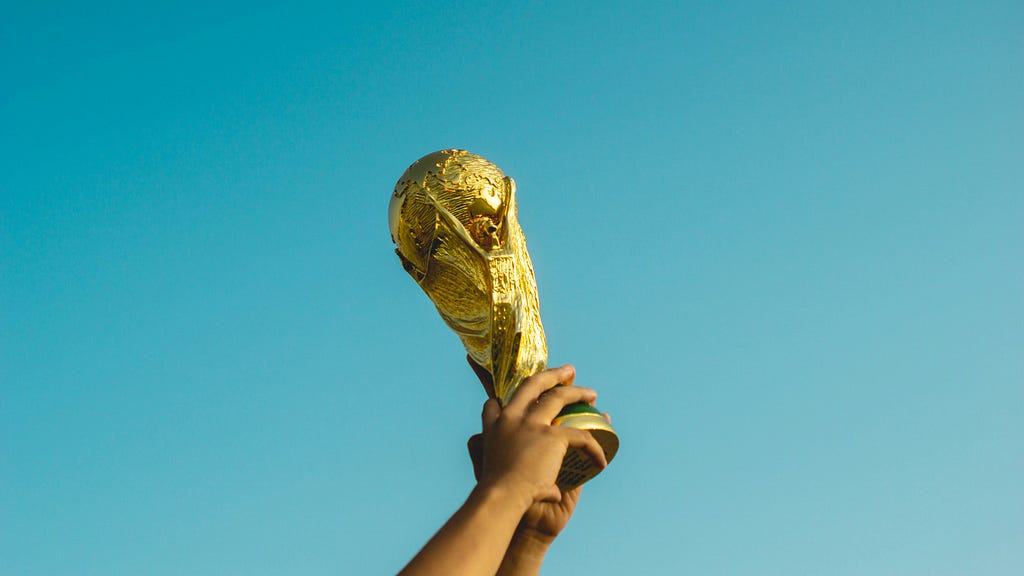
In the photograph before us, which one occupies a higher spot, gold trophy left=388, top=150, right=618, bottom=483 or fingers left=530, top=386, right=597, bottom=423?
gold trophy left=388, top=150, right=618, bottom=483

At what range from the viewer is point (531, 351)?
4.68 metres

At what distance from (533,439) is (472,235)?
1326 millimetres

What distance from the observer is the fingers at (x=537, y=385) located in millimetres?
3918

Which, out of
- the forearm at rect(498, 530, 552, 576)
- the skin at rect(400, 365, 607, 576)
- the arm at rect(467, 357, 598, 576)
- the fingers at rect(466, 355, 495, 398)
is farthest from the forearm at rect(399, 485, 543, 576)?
the fingers at rect(466, 355, 495, 398)

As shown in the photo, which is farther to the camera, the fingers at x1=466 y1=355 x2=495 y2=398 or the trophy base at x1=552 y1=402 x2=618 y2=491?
the fingers at x1=466 y1=355 x2=495 y2=398

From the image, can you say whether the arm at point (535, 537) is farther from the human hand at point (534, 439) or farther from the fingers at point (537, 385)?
the fingers at point (537, 385)

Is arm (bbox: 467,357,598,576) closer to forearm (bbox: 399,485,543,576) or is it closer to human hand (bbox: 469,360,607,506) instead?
human hand (bbox: 469,360,607,506)

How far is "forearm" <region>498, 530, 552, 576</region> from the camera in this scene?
445cm

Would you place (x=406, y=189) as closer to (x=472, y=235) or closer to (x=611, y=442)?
(x=472, y=235)

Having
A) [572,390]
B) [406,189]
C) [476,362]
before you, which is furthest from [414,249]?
[572,390]

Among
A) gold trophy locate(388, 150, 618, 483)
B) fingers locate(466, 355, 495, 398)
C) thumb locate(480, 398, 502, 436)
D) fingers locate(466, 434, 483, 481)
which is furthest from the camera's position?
fingers locate(466, 355, 495, 398)

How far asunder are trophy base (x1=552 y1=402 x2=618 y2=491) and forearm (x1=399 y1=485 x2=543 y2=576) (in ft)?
1.39

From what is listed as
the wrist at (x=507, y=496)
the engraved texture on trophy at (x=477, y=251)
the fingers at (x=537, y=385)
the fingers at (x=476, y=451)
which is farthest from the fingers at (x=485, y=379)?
the wrist at (x=507, y=496)

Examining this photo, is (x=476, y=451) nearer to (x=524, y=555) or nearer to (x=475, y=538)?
(x=524, y=555)
